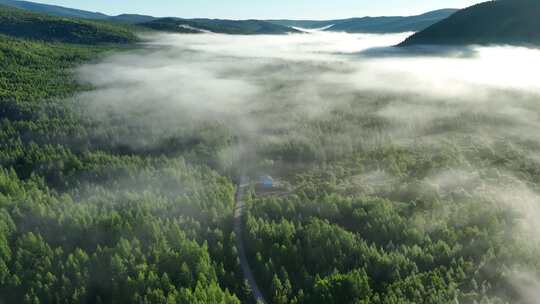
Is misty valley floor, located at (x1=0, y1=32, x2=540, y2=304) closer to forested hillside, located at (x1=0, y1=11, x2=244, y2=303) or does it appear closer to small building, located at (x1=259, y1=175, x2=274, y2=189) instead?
forested hillside, located at (x1=0, y1=11, x2=244, y2=303)

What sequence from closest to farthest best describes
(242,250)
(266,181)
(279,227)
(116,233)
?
(242,250)
(279,227)
(116,233)
(266,181)

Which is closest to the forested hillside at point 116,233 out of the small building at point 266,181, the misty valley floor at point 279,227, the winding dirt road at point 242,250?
the misty valley floor at point 279,227

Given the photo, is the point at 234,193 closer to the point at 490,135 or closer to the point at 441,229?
the point at 441,229

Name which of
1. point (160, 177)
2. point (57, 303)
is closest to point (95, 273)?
point (57, 303)

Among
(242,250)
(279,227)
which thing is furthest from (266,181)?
(242,250)

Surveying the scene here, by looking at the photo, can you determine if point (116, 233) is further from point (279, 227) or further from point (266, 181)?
point (266, 181)

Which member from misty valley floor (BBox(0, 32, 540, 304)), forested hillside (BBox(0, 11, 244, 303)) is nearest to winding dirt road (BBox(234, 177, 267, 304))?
misty valley floor (BBox(0, 32, 540, 304))

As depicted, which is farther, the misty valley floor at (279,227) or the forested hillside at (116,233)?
the forested hillside at (116,233)

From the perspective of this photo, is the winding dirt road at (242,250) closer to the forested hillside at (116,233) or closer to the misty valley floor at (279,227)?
the misty valley floor at (279,227)
